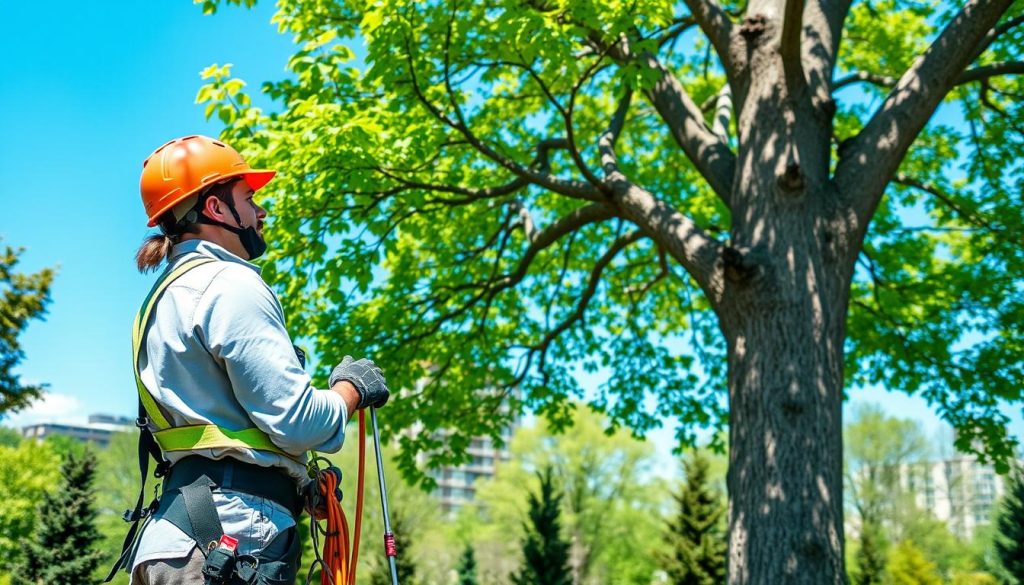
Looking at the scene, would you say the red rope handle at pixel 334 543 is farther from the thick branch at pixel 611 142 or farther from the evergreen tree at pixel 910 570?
the evergreen tree at pixel 910 570

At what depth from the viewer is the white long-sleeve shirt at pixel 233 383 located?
2.35 meters

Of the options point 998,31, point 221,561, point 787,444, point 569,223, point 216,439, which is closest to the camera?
point 221,561

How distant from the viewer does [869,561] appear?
3372cm

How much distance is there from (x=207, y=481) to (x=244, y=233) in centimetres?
74

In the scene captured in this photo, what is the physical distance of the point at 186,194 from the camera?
8.53 feet

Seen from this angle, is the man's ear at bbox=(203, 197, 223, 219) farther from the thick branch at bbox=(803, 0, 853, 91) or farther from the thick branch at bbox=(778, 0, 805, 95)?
the thick branch at bbox=(803, 0, 853, 91)

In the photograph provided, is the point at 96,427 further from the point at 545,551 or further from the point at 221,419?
the point at 221,419

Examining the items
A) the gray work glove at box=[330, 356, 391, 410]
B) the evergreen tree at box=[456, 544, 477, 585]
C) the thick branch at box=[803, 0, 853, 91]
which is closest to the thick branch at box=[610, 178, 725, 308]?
the thick branch at box=[803, 0, 853, 91]

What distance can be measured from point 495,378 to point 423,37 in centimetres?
470

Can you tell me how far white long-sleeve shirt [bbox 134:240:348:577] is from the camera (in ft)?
7.71

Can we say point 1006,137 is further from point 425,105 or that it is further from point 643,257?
point 425,105

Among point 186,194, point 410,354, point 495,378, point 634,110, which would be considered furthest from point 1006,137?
point 186,194

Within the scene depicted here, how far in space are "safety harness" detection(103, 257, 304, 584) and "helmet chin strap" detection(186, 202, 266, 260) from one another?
0.53ft

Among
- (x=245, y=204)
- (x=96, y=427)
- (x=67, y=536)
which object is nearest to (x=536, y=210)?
(x=245, y=204)
